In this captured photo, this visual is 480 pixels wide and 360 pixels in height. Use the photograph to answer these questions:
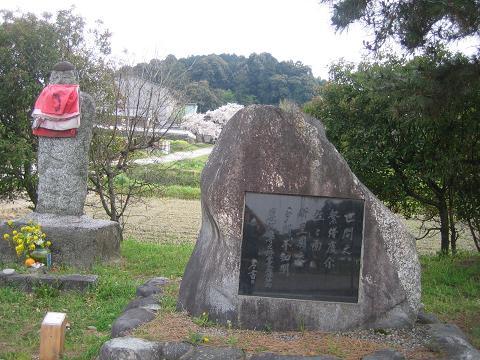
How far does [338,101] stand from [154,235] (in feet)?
19.5

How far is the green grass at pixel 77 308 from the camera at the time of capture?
15.4ft

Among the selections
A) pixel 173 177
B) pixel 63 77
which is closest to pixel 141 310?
pixel 63 77

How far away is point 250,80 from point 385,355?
3705cm

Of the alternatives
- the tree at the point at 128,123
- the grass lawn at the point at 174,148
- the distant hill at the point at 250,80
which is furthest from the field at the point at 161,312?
the distant hill at the point at 250,80

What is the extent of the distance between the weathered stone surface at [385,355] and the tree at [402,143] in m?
3.62

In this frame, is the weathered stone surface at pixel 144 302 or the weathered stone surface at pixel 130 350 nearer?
the weathered stone surface at pixel 130 350

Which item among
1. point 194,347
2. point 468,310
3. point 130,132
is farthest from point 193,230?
point 194,347

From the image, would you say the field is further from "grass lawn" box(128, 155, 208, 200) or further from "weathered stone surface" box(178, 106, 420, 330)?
"grass lawn" box(128, 155, 208, 200)

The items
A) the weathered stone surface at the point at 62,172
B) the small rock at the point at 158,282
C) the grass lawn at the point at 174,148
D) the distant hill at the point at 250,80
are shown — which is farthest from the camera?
the distant hill at the point at 250,80

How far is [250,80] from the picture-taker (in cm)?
4000

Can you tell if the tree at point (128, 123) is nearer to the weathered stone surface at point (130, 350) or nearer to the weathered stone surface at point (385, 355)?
the weathered stone surface at point (130, 350)

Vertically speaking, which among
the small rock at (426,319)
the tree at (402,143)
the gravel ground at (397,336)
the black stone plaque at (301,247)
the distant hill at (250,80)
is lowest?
the gravel ground at (397,336)

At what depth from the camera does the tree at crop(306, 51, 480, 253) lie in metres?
8.03

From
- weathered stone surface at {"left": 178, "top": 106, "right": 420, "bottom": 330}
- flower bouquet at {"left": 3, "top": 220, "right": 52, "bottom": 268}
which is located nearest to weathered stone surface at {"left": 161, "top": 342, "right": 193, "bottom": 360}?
weathered stone surface at {"left": 178, "top": 106, "right": 420, "bottom": 330}
